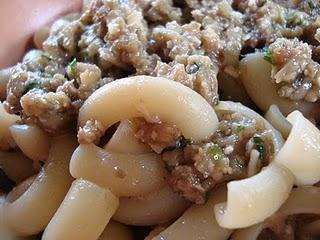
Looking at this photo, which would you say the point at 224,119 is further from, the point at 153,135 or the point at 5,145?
the point at 5,145

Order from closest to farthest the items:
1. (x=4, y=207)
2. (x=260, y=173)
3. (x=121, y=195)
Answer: (x=260, y=173)
(x=121, y=195)
(x=4, y=207)

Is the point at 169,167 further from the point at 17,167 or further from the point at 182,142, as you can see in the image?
the point at 17,167

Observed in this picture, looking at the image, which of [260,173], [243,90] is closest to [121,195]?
[260,173]

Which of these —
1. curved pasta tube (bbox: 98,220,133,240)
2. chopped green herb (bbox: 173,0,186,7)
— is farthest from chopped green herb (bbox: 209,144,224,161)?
chopped green herb (bbox: 173,0,186,7)

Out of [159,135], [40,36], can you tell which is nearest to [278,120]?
[159,135]

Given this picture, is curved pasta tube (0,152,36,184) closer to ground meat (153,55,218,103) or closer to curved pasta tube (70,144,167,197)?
curved pasta tube (70,144,167,197)
